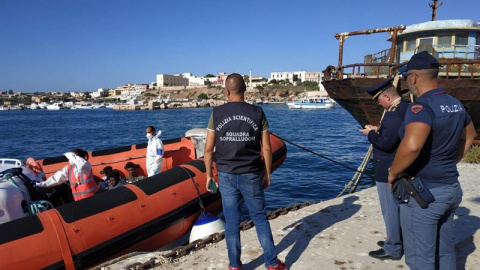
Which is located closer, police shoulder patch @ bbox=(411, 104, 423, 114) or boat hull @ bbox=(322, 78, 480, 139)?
police shoulder patch @ bbox=(411, 104, 423, 114)

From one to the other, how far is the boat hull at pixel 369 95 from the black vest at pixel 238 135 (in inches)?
372

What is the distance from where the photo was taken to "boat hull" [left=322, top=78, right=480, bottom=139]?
1104cm

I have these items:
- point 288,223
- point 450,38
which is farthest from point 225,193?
point 450,38

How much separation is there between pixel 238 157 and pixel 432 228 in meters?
1.67

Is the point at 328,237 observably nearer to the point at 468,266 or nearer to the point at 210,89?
the point at 468,266

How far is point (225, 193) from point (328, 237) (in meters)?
1.87

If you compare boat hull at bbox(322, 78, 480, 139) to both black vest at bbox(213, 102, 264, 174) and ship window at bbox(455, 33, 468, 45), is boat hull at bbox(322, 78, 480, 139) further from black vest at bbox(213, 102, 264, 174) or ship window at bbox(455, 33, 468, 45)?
black vest at bbox(213, 102, 264, 174)

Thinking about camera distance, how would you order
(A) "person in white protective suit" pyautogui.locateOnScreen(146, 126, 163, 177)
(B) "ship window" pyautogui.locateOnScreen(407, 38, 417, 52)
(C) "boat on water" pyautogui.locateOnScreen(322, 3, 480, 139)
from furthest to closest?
1. (B) "ship window" pyautogui.locateOnScreen(407, 38, 417, 52)
2. (C) "boat on water" pyautogui.locateOnScreen(322, 3, 480, 139)
3. (A) "person in white protective suit" pyautogui.locateOnScreen(146, 126, 163, 177)

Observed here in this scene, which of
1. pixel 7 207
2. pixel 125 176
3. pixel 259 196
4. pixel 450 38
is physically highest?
pixel 450 38

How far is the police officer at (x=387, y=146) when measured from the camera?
3088 millimetres

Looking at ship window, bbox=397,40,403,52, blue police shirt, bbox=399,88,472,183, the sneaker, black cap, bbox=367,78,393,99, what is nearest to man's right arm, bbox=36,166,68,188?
the sneaker

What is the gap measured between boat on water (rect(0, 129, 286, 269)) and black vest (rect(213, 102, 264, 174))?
2.24 meters

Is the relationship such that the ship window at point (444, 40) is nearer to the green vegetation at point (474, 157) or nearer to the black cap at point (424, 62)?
the green vegetation at point (474, 157)

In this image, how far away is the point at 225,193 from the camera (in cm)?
317
